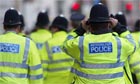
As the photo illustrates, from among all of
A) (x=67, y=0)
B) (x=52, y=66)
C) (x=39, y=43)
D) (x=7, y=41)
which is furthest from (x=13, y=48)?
(x=67, y=0)

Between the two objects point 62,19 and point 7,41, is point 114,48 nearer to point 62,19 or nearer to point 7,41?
point 7,41

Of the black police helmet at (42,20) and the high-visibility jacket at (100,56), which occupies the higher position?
the high-visibility jacket at (100,56)

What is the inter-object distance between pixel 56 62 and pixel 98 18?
112 inches

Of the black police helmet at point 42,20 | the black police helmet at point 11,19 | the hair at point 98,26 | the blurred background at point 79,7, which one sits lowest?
the blurred background at point 79,7

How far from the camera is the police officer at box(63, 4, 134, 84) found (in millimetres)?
7852

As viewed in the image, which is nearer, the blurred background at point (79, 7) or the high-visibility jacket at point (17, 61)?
the high-visibility jacket at point (17, 61)

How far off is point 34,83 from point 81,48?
1080mm

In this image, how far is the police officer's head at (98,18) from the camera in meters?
7.90

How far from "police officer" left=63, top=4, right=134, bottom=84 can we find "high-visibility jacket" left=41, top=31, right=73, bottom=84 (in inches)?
102

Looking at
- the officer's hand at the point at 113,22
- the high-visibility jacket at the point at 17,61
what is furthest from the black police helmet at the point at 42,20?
the officer's hand at the point at 113,22

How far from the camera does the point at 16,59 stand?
332 inches

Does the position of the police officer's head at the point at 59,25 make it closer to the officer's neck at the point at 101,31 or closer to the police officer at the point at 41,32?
the police officer at the point at 41,32

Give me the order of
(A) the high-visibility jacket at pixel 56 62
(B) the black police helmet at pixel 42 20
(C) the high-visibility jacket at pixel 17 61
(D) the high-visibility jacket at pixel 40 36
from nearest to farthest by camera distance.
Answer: (C) the high-visibility jacket at pixel 17 61 < (A) the high-visibility jacket at pixel 56 62 < (D) the high-visibility jacket at pixel 40 36 < (B) the black police helmet at pixel 42 20

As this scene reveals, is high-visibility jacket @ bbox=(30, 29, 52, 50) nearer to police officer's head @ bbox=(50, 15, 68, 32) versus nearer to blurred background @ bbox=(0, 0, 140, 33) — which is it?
police officer's head @ bbox=(50, 15, 68, 32)
